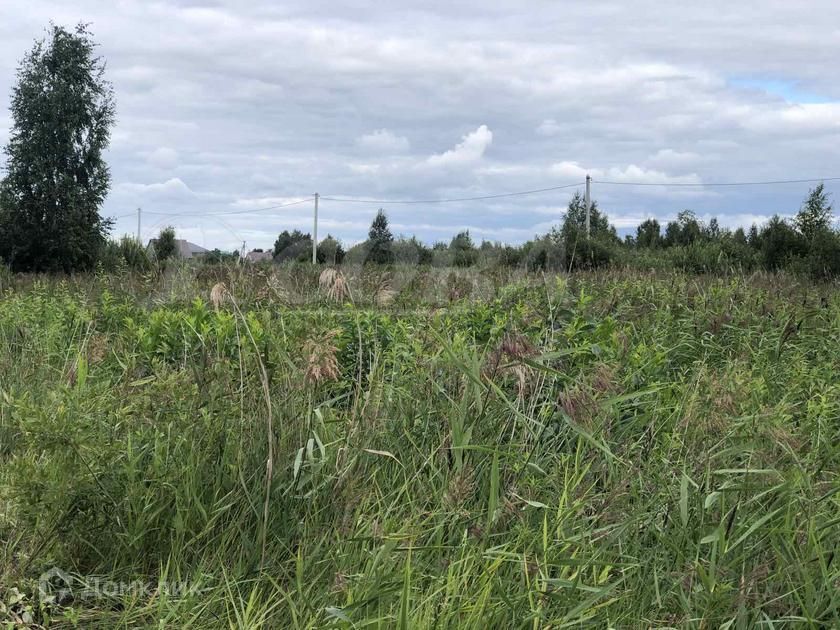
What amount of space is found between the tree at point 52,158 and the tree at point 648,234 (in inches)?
932

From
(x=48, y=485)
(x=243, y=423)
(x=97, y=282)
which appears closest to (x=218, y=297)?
(x=243, y=423)

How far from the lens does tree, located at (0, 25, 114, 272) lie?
26516 mm

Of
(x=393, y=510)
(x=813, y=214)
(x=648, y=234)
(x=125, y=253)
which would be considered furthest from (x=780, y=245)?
(x=393, y=510)

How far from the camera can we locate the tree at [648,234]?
37.3 meters

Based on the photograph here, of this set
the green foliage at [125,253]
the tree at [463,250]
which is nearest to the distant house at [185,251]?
the green foliage at [125,253]

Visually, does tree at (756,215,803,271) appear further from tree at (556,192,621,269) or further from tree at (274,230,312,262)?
tree at (274,230,312,262)

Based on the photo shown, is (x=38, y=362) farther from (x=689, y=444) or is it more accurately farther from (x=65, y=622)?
(x=689, y=444)

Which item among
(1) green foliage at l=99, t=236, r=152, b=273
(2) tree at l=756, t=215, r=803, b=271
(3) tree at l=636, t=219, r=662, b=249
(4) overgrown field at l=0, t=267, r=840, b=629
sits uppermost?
(3) tree at l=636, t=219, r=662, b=249

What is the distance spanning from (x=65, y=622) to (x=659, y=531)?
186 cm

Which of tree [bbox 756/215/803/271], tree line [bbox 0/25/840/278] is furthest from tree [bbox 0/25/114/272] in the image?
tree [bbox 756/215/803/271]

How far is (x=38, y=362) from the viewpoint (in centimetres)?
488

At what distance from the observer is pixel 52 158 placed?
87.7ft

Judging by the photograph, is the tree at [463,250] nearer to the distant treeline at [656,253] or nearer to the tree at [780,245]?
the distant treeline at [656,253]

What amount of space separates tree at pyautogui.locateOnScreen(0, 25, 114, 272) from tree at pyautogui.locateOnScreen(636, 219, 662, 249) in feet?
77.7
